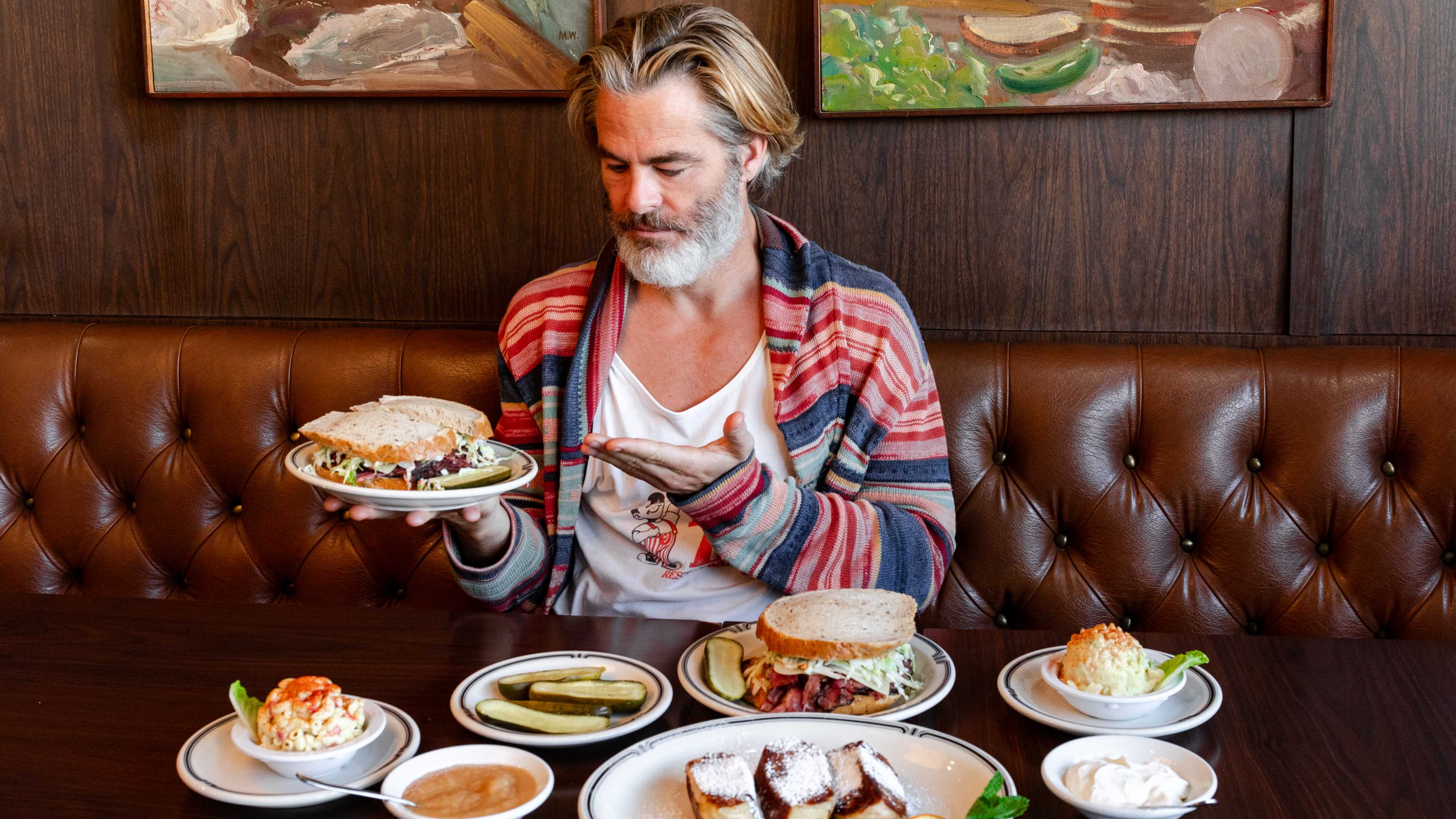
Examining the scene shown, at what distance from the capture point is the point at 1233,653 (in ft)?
4.49

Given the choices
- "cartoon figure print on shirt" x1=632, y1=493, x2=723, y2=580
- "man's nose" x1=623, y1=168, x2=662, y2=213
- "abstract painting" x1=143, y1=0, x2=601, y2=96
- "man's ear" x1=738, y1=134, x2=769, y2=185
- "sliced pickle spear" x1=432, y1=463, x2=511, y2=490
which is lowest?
"cartoon figure print on shirt" x1=632, y1=493, x2=723, y2=580

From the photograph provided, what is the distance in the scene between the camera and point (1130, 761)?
3.39ft

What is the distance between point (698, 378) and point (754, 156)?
0.41m

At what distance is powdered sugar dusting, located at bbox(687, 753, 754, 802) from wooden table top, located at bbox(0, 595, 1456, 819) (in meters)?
0.14

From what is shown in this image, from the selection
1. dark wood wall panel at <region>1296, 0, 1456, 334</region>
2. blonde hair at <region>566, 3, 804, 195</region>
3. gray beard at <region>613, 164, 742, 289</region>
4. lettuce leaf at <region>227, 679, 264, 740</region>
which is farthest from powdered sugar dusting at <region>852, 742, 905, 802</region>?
dark wood wall panel at <region>1296, 0, 1456, 334</region>

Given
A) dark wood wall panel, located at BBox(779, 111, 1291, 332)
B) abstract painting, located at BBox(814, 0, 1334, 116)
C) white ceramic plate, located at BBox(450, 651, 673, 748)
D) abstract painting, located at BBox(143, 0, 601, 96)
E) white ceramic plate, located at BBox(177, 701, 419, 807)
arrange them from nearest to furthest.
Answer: white ceramic plate, located at BBox(177, 701, 419, 807) → white ceramic plate, located at BBox(450, 651, 673, 748) → abstract painting, located at BBox(814, 0, 1334, 116) → dark wood wall panel, located at BBox(779, 111, 1291, 332) → abstract painting, located at BBox(143, 0, 601, 96)

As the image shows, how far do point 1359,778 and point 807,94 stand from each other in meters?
1.64

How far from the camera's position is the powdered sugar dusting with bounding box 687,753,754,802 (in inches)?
38.0

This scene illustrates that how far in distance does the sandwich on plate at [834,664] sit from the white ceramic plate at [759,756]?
0.08 m

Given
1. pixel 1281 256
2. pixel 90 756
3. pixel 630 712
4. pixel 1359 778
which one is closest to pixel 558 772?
pixel 630 712

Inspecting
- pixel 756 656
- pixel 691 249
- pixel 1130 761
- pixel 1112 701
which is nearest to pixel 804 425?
pixel 691 249

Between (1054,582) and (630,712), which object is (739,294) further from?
(630,712)

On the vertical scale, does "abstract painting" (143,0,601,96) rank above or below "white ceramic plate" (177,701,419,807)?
above

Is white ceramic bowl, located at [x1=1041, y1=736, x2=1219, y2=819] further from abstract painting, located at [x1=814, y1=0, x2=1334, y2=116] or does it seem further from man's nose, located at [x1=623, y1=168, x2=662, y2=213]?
abstract painting, located at [x1=814, y1=0, x2=1334, y2=116]
